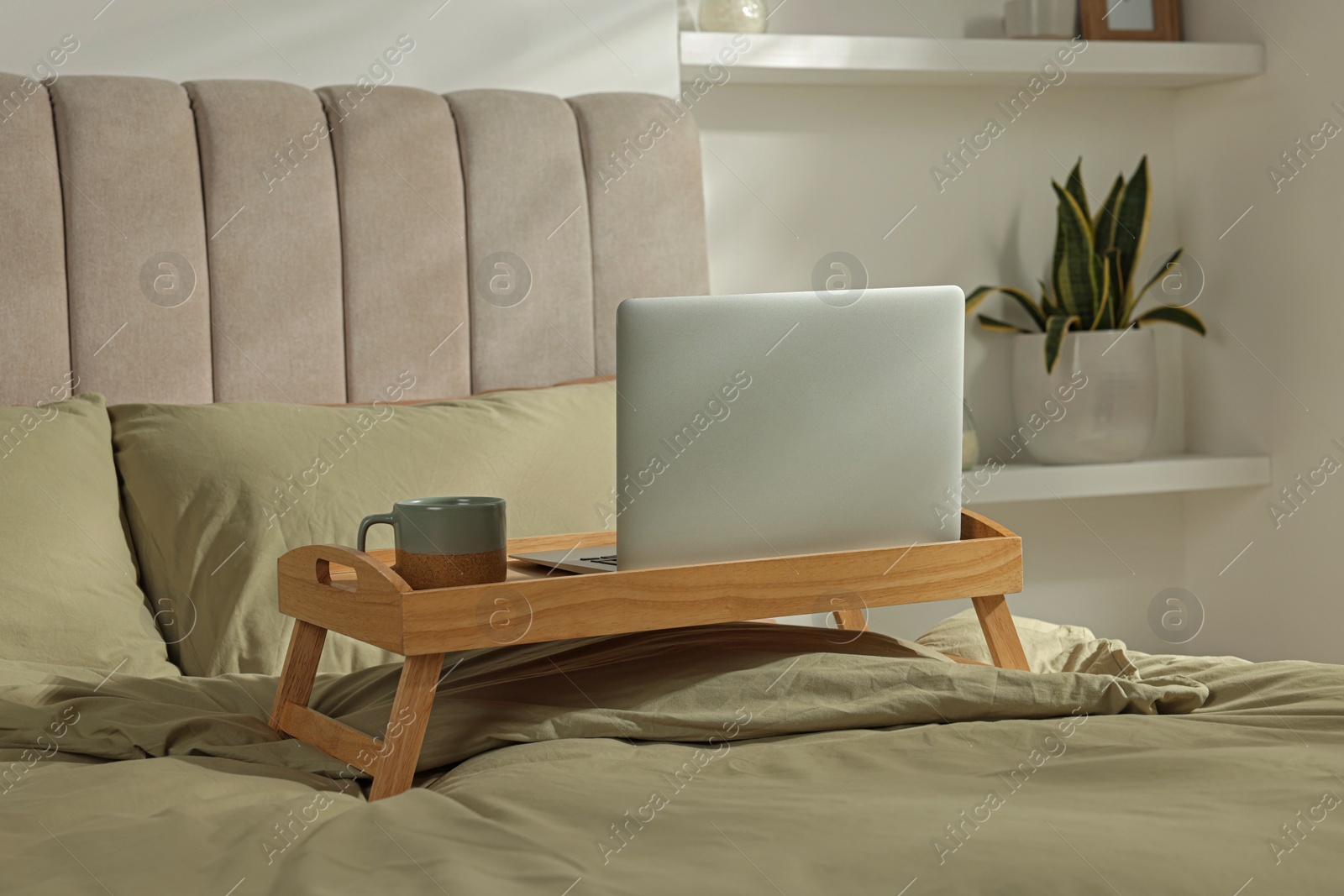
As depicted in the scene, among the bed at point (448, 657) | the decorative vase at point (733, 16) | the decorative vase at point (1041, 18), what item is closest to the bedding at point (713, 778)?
the bed at point (448, 657)

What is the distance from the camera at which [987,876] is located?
73 centimetres

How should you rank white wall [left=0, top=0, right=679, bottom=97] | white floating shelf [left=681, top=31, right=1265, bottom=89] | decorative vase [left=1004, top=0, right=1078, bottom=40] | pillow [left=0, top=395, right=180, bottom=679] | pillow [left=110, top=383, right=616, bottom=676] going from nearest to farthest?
pillow [left=0, top=395, right=180, bottom=679] → pillow [left=110, top=383, right=616, bottom=676] → white wall [left=0, top=0, right=679, bottom=97] → white floating shelf [left=681, top=31, right=1265, bottom=89] → decorative vase [left=1004, top=0, right=1078, bottom=40]

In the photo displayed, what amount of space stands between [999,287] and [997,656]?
151 cm

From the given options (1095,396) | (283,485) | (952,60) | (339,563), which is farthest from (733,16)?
(339,563)

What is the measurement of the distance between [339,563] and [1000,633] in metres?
0.69

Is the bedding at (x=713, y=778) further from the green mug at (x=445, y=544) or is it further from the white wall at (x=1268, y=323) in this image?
the white wall at (x=1268, y=323)

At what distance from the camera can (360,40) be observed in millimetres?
2301

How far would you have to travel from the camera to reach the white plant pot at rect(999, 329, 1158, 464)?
261cm

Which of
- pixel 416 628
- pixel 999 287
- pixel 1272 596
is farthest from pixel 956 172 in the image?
pixel 416 628

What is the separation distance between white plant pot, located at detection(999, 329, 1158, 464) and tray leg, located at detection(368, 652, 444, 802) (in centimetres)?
190

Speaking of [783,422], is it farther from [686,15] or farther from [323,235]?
[686,15]

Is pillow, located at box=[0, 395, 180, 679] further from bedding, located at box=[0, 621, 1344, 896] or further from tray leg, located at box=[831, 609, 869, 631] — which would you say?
tray leg, located at box=[831, 609, 869, 631]

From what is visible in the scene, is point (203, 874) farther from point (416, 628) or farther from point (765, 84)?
point (765, 84)

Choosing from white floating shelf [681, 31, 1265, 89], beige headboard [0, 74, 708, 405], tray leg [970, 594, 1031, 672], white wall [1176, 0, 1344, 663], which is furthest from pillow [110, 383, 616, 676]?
white wall [1176, 0, 1344, 663]
